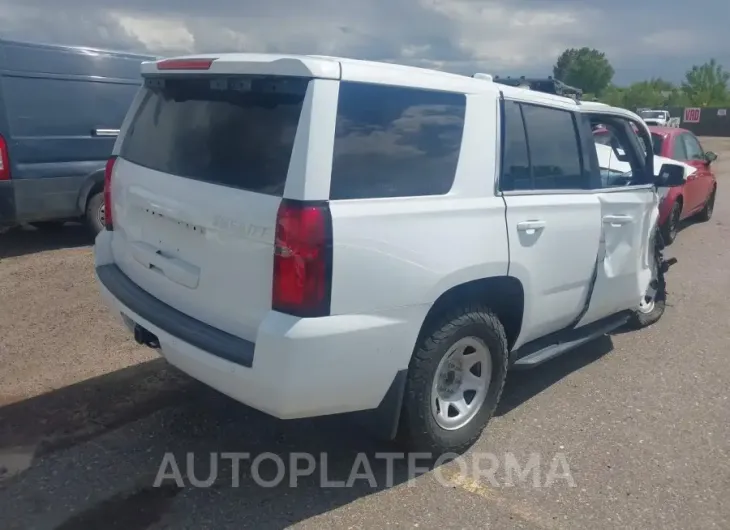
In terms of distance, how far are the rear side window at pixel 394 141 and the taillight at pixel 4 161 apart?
5.43 meters

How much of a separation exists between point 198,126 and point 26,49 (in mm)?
4963

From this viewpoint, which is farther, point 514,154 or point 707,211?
point 707,211

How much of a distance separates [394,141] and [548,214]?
125 centimetres

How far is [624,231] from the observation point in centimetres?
493

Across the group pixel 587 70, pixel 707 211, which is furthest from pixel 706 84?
pixel 707 211

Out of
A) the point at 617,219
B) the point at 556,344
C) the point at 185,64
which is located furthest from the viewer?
the point at 617,219

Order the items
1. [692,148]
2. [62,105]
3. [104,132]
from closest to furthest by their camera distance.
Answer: [62,105] < [104,132] < [692,148]

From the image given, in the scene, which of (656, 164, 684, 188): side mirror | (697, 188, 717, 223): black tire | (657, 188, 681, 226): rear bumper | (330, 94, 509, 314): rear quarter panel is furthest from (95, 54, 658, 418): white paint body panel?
(697, 188, 717, 223): black tire

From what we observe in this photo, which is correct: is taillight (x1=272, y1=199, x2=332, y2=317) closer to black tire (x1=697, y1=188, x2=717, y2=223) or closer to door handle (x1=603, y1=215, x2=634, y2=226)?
door handle (x1=603, y1=215, x2=634, y2=226)

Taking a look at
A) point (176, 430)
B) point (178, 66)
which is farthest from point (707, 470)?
point (178, 66)

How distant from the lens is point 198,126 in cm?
345

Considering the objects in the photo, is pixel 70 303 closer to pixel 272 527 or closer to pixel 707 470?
pixel 272 527

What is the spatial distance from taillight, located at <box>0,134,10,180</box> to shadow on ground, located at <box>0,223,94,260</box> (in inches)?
38.0

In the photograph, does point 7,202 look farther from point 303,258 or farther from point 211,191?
point 303,258
